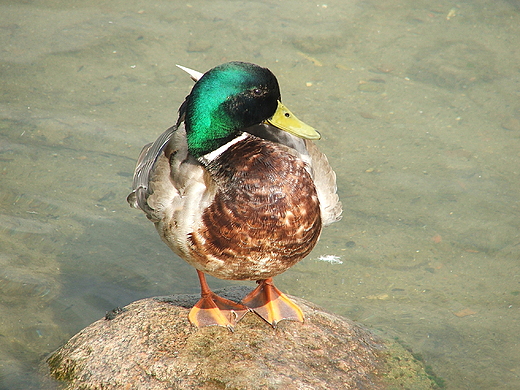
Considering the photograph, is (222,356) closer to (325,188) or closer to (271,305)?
(271,305)

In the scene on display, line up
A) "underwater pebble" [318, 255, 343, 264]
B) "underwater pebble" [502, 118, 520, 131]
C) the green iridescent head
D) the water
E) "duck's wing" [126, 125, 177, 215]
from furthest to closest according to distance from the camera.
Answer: "underwater pebble" [502, 118, 520, 131] < "underwater pebble" [318, 255, 343, 264] < the water < "duck's wing" [126, 125, 177, 215] < the green iridescent head

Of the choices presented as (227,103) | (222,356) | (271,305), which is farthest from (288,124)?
(222,356)

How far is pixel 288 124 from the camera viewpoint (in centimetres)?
308

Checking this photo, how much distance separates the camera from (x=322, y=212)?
335cm

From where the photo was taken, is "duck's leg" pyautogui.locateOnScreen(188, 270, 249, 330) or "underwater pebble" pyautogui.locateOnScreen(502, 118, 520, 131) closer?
"duck's leg" pyautogui.locateOnScreen(188, 270, 249, 330)

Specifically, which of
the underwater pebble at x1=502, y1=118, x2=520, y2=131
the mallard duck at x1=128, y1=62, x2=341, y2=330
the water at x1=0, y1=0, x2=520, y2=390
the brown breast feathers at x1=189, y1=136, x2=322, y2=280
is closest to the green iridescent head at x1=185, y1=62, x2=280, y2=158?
the mallard duck at x1=128, y1=62, x2=341, y2=330

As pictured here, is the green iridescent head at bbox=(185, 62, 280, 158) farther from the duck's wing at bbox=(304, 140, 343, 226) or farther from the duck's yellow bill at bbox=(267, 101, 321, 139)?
the duck's wing at bbox=(304, 140, 343, 226)

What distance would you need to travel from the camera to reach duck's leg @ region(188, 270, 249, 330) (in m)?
3.38

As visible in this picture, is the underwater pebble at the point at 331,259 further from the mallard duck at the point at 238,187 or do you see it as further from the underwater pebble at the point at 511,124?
the underwater pebble at the point at 511,124

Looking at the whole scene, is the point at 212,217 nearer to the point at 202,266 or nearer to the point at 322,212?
the point at 202,266

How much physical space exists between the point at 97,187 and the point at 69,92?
1513mm

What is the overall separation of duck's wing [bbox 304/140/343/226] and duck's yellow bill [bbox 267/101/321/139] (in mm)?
416

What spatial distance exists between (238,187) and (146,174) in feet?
3.06

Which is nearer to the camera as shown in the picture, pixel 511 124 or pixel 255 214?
pixel 255 214
